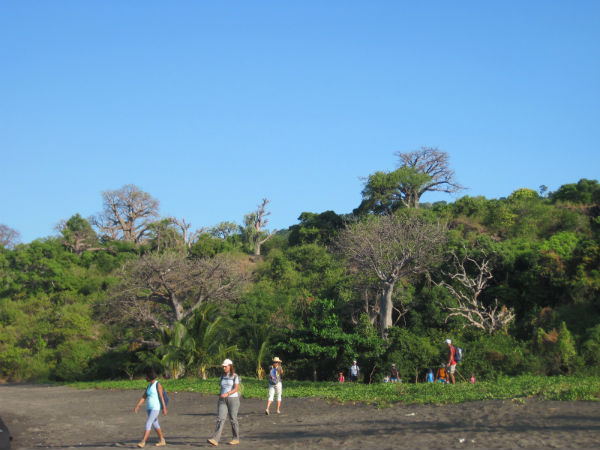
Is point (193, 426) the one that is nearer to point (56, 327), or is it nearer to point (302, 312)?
point (302, 312)

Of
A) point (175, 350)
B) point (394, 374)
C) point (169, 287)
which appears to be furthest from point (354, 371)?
point (169, 287)

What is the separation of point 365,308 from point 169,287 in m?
10.0

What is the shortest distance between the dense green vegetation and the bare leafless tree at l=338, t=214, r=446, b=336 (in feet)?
0.29

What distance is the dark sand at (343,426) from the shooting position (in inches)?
371

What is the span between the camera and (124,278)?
30.4m

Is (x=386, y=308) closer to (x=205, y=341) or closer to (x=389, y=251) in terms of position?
(x=389, y=251)

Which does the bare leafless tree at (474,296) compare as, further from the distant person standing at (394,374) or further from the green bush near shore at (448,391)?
the green bush near shore at (448,391)

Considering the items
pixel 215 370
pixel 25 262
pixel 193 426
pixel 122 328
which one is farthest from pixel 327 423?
pixel 25 262

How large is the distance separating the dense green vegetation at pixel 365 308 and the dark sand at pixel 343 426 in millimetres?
1776

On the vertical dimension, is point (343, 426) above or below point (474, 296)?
below

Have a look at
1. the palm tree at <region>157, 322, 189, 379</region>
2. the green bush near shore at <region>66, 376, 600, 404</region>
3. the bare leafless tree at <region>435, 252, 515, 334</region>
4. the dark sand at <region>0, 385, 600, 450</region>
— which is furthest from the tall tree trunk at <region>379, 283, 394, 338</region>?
the dark sand at <region>0, 385, 600, 450</region>

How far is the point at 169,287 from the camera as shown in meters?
29.4

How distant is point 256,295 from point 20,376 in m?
16.5

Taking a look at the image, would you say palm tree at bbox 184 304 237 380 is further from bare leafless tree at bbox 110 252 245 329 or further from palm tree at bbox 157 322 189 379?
bare leafless tree at bbox 110 252 245 329
